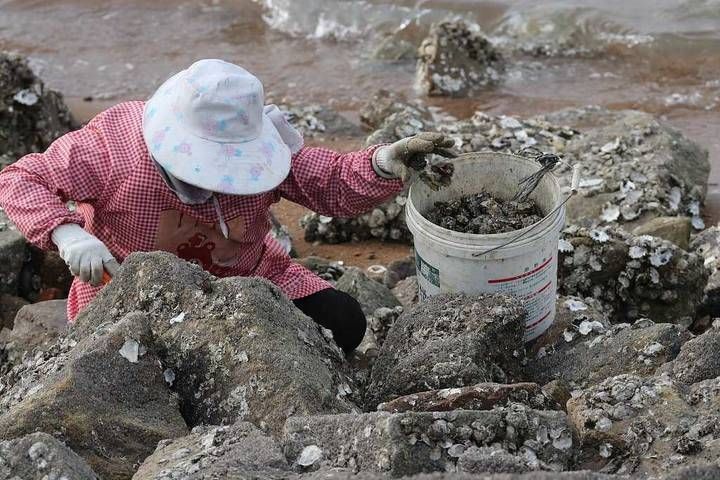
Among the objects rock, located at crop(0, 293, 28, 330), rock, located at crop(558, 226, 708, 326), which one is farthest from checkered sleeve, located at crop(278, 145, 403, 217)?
rock, located at crop(0, 293, 28, 330)

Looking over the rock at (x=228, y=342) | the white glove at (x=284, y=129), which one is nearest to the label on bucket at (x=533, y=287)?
the rock at (x=228, y=342)

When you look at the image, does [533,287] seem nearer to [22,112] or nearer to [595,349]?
[595,349]

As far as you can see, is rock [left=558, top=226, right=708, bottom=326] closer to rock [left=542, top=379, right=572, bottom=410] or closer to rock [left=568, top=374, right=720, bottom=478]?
rock [left=542, top=379, right=572, bottom=410]

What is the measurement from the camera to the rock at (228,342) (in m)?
2.64

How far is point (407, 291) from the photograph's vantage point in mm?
4250

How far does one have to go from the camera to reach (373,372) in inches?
124

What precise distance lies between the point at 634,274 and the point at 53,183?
239 centimetres

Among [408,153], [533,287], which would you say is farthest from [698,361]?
[408,153]

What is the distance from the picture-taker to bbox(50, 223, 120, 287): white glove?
3027 millimetres

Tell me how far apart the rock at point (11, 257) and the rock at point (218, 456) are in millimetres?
2081

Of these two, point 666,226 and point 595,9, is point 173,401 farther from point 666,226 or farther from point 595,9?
point 595,9

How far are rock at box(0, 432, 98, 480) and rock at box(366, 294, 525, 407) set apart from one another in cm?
101

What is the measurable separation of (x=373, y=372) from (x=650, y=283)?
1486 millimetres

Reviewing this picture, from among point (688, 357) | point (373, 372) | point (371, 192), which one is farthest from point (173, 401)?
point (688, 357)
